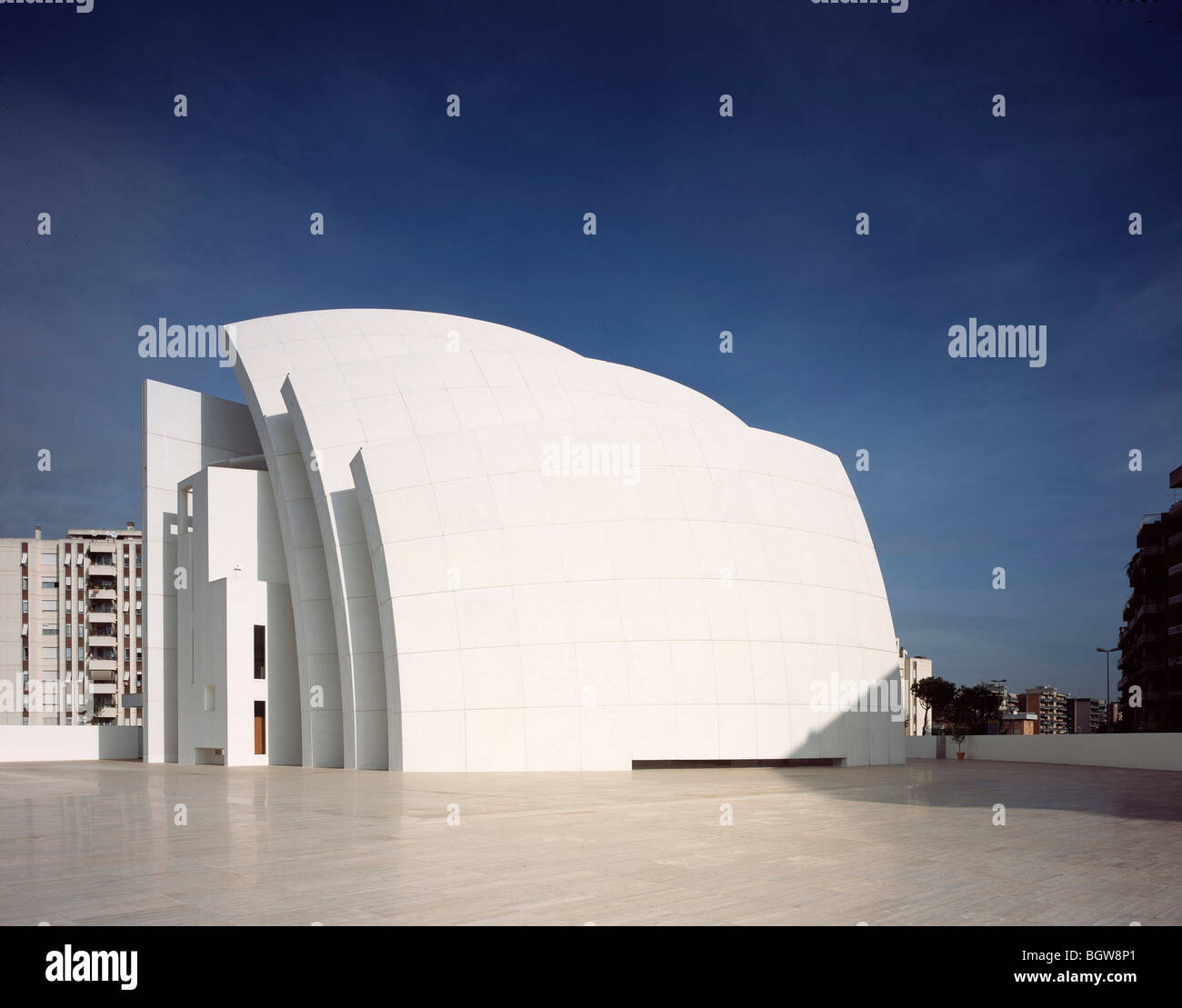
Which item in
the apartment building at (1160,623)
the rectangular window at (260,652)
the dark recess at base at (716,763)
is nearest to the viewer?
the dark recess at base at (716,763)

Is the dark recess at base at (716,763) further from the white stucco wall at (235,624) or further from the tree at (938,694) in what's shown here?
the tree at (938,694)

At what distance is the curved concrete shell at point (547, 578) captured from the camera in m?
32.4

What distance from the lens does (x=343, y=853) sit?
12.4m

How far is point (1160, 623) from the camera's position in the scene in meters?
91.1

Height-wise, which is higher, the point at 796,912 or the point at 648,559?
the point at 648,559

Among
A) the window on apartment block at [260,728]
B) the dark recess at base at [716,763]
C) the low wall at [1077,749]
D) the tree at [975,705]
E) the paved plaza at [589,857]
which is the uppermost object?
the paved plaza at [589,857]

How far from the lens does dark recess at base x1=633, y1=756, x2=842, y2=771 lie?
110 ft

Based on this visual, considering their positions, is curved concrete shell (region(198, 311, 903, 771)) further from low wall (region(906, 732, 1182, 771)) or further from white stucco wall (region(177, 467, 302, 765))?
low wall (region(906, 732, 1182, 771))

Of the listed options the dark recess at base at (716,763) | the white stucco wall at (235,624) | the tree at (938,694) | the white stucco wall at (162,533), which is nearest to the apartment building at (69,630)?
the white stucco wall at (162,533)

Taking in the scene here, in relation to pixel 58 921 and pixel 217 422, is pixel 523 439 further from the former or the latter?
pixel 58 921

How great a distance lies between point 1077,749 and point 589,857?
4017cm

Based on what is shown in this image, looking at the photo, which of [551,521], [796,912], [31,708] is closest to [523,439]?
[551,521]

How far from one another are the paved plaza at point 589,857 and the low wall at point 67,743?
33.4 m

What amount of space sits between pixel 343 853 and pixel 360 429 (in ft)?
83.7
